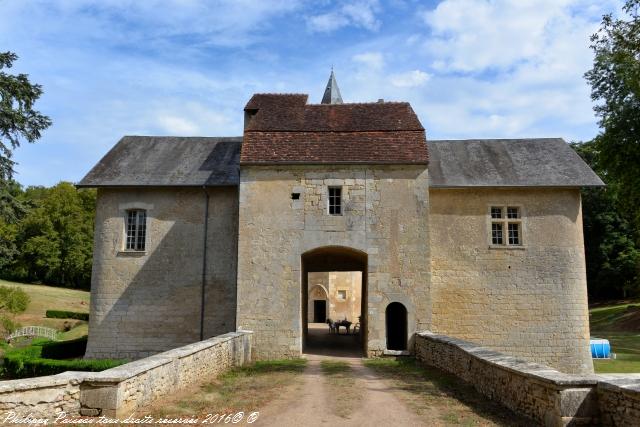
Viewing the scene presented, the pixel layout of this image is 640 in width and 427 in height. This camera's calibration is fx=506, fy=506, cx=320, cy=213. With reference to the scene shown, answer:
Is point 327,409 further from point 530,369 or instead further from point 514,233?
point 514,233

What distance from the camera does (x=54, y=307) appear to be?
3303 cm

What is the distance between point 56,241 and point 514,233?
39.8 m

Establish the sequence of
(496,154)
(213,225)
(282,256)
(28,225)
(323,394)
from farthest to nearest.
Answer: (28,225), (496,154), (213,225), (282,256), (323,394)

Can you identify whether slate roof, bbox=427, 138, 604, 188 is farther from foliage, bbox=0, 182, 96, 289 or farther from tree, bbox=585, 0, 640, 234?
foliage, bbox=0, 182, 96, 289

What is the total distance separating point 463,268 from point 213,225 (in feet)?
27.4

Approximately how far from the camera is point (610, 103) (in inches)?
731

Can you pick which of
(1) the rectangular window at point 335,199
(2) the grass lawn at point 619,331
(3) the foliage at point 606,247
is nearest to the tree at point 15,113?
(1) the rectangular window at point 335,199

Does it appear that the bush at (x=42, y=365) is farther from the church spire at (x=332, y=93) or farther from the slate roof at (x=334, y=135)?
the church spire at (x=332, y=93)

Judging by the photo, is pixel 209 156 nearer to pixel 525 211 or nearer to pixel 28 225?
pixel 525 211

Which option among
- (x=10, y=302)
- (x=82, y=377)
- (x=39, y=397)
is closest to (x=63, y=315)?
(x=10, y=302)

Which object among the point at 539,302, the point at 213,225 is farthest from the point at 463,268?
the point at 213,225

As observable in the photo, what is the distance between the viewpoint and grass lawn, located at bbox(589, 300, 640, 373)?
18484mm

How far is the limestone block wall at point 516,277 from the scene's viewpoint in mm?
15828

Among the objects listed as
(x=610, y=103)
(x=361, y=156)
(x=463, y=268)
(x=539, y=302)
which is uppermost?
(x=610, y=103)
